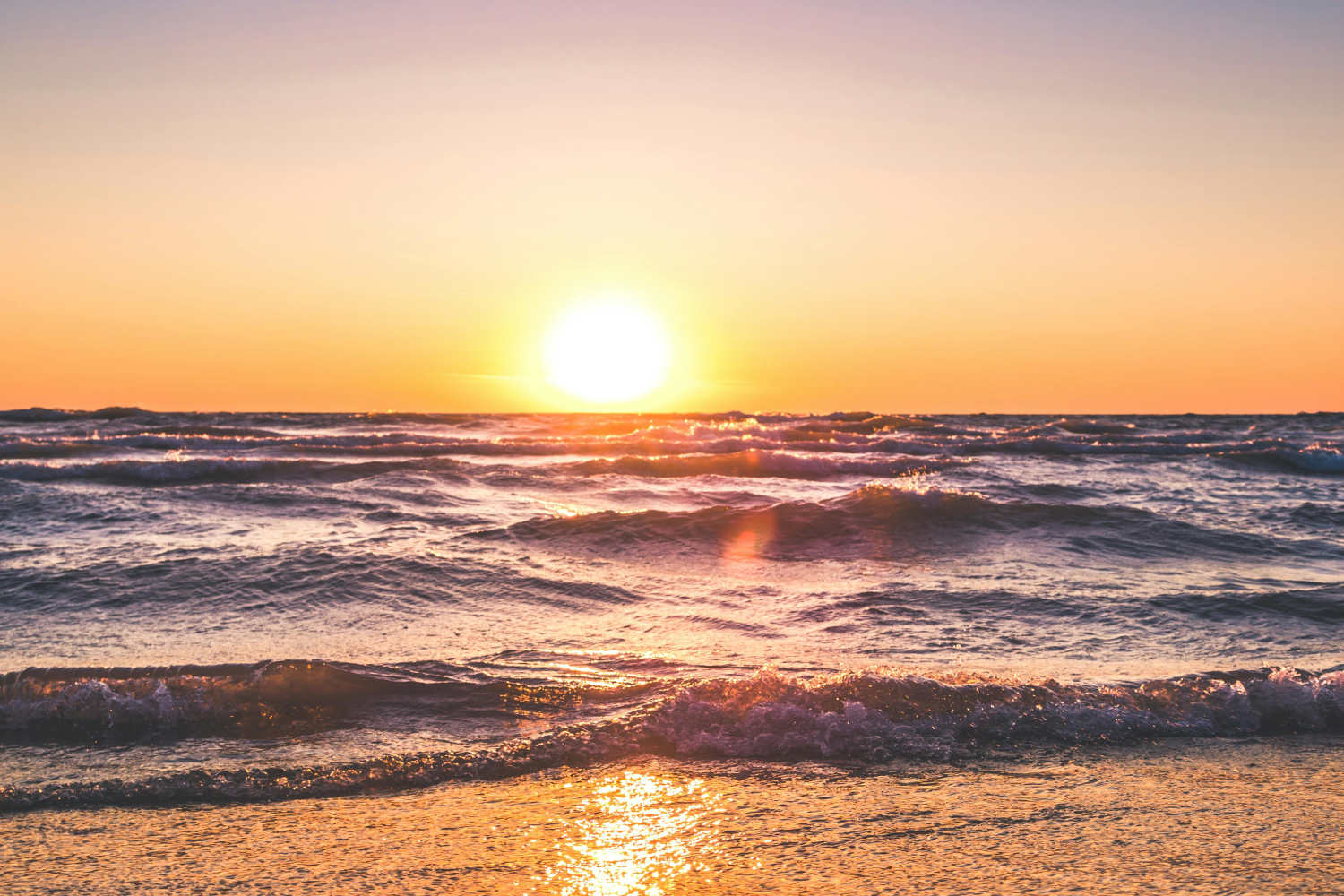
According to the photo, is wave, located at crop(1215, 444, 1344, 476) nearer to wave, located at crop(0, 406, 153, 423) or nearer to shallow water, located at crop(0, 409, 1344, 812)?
shallow water, located at crop(0, 409, 1344, 812)

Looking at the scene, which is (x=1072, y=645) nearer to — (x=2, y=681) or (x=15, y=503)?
(x=2, y=681)

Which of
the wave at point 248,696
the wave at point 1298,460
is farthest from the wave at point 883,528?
the wave at point 1298,460

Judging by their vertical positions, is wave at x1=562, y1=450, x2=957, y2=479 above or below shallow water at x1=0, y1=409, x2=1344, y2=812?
above

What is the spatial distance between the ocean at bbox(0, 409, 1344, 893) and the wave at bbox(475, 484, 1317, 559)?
0.08m

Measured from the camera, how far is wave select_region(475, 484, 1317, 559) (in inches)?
415

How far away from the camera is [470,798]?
3756mm

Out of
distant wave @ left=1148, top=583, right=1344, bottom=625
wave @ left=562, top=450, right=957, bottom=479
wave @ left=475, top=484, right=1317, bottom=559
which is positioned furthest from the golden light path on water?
wave @ left=562, top=450, right=957, bottom=479

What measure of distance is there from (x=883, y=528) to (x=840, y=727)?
746cm

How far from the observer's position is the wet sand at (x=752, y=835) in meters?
2.93

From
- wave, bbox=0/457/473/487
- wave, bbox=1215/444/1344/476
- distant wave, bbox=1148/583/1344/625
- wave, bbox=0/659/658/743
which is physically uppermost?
wave, bbox=0/457/473/487

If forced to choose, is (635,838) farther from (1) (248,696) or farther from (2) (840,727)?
(1) (248,696)

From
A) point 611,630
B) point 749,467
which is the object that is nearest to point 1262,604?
point 611,630

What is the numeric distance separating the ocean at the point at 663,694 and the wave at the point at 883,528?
8 cm

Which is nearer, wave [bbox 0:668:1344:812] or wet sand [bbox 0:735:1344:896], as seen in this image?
wet sand [bbox 0:735:1344:896]
